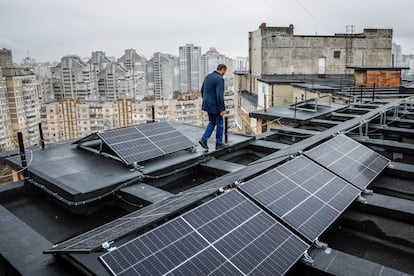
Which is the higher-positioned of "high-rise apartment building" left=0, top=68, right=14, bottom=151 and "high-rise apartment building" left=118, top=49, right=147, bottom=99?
"high-rise apartment building" left=118, top=49, right=147, bottom=99

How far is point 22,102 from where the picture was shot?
67.6 m

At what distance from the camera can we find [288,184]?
5223 millimetres

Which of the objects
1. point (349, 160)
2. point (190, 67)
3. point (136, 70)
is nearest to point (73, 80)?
Result: point (136, 70)

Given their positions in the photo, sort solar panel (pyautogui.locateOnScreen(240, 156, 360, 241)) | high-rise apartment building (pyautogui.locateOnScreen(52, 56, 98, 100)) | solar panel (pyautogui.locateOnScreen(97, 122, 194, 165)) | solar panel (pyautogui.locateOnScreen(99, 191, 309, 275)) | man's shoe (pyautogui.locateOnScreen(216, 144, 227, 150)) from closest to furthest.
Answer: solar panel (pyautogui.locateOnScreen(99, 191, 309, 275)) < solar panel (pyautogui.locateOnScreen(240, 156, 360, 241)) < solar panel (pyautogui.locateOnScreen(97, 122, 194, 165)) < man's shoe (pyautogui.locateOnScreen(216, 144, 227, 150)) < high-rise apartment building (pyautogui.locateOnScreen(52, 56, 98, 100))

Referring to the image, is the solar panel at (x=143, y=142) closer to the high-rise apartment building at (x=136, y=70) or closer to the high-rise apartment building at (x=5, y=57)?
the high-rise apartment building at (x=5, y=57)

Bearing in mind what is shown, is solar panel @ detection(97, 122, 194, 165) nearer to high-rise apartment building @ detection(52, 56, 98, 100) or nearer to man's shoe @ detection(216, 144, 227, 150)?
man's shoe @ detection(216, 144, 227, 150)

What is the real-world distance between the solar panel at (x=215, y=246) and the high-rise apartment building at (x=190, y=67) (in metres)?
98.1

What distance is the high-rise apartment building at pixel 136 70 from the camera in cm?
10250

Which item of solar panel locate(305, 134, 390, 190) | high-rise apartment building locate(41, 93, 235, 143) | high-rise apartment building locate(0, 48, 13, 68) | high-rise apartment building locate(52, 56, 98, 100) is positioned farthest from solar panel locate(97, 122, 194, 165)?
high-rise apartment building locate(0, 48, 13, 68)

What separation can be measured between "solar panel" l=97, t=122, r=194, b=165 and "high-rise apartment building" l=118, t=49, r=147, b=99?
90.4 meters

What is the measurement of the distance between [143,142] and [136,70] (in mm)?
103288

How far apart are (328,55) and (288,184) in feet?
134

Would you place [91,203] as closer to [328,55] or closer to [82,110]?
[328,55]

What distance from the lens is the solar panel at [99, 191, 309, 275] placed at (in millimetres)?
3311
